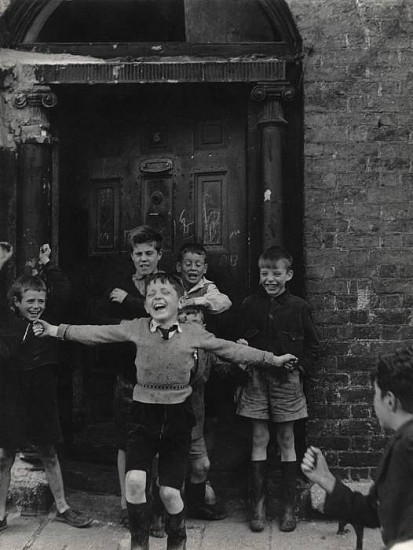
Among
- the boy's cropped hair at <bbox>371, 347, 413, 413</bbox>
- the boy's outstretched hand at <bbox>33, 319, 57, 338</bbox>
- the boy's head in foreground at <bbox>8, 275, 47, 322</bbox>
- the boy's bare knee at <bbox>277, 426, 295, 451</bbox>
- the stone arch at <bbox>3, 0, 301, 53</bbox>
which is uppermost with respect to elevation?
the stone arch at <bbox>3, 0, 301, 53</bbox>

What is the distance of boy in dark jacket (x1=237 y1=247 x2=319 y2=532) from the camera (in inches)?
171

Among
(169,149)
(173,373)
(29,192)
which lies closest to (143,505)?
(173,373)

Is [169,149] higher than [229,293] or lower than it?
higher

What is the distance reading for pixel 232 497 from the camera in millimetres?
4754

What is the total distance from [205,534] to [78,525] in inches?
32.1

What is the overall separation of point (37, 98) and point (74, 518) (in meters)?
2.93

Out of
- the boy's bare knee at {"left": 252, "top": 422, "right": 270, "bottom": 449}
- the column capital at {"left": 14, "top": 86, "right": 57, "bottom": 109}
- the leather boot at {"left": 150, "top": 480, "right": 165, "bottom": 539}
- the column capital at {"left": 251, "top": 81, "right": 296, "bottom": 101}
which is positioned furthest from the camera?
the column capital at {"left": 14, "top": 86, "right": 57, "bottom": 109}

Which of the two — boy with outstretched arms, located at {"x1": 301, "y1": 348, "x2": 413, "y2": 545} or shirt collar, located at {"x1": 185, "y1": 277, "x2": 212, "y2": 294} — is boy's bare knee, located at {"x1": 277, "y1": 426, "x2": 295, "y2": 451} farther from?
boy with outstretched arms, located at {"x1": 301, "y1": 348, "x2": 413, "y2": 545}

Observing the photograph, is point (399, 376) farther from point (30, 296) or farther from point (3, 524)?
point (3, 524)

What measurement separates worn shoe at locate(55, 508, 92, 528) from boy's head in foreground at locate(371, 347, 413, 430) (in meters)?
2.42

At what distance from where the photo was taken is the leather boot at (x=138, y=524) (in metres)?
3.61

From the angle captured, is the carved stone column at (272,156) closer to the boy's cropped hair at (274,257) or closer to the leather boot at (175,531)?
the boy's cropped hair at (274,257)

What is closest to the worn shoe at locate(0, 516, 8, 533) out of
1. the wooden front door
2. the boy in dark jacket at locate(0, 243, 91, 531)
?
the boy in dark jacket at locate(0, 243, 91, 531)

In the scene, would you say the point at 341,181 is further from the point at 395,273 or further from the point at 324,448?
the point at 324,448
